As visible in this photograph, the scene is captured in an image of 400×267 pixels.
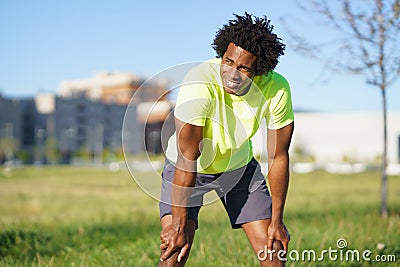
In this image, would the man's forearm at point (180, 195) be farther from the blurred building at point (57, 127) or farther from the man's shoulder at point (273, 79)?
the blurred building at point (57, 127)

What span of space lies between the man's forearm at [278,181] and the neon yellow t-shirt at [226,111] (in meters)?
0.23

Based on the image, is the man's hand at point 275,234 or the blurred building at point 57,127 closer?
the man's hand at point 275,234

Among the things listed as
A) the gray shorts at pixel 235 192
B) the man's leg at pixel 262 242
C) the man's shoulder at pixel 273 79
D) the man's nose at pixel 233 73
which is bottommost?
the man's leg at pixel 262 242

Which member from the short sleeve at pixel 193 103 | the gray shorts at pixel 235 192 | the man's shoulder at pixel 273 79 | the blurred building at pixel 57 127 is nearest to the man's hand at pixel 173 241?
the gray shorts at pixel 235 192

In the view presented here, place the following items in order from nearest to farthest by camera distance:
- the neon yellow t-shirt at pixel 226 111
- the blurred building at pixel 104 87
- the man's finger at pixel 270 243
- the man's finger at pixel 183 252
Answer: the neon yellow t-shirt at pixel 226 111, the man's finger at pixel 183 252, the man's finger at pixel 270 243, the blurred building at pixel 104 87

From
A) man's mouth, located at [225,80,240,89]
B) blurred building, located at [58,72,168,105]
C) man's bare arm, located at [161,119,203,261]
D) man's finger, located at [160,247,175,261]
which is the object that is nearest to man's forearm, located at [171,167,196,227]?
man's bare arm, located at [161,119,203,261]

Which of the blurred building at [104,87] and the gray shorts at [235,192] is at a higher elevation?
the gray shorts at [235,192]

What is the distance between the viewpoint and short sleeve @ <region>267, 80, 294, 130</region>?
12.8 ft

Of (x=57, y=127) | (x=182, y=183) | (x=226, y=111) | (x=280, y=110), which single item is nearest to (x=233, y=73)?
(x=226, y=111)

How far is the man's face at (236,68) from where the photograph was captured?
369 centimetres

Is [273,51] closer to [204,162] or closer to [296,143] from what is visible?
[204,162]

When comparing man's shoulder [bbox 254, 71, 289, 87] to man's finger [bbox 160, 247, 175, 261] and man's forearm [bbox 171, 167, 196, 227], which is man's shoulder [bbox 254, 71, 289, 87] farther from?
man's finger [bbox 160, 247, 175, 261]

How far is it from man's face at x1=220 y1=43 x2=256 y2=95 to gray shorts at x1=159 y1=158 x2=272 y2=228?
2.15 ft

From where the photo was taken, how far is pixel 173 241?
12.4ft
